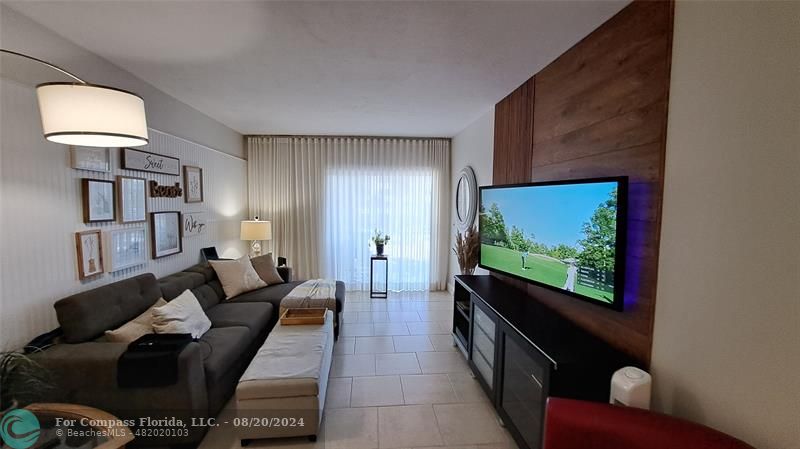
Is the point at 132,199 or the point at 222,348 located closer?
the point at 222,348

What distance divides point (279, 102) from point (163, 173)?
131 cm

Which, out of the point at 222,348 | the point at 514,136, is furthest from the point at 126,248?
the point at 514,136

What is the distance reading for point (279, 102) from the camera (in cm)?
335

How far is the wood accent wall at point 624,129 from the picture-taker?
60.2 inches

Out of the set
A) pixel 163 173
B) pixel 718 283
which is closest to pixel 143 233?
pixel 163 173

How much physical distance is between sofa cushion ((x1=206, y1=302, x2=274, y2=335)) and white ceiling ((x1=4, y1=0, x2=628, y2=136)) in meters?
2.08

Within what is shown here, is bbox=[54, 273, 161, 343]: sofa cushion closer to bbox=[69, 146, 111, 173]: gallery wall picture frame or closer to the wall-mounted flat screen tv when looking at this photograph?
bbox=[69, 146, 111, 173]: gallery wall picture frame

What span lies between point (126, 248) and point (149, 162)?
80 cm

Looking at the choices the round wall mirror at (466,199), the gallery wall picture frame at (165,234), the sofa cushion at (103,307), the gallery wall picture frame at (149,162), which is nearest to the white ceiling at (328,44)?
the gallery wall picture frame at (149,162)

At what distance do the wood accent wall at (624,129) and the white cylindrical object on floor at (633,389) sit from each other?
0.21 m

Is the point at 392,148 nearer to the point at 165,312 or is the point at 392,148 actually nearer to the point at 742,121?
the point at 165,312

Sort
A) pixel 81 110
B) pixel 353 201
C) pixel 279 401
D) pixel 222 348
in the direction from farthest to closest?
1. pixel 353 201
2. pixel 222 348
3. pixel 279 401
4. pixel 81 110

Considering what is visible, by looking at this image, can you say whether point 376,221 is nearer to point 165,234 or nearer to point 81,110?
point 165,234

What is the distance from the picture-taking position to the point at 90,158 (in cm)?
223
